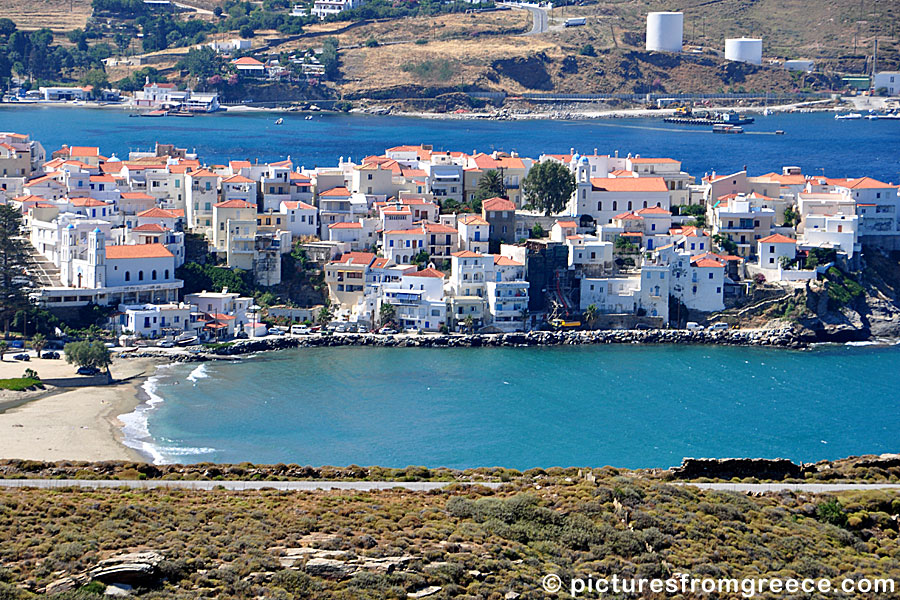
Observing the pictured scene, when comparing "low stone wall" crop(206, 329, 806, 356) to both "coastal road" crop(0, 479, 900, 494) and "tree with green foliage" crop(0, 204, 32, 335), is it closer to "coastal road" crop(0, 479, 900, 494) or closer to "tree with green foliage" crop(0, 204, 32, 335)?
"tree with green foliage" crop(0, 204, 32, 335)

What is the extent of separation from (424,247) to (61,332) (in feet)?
37.5

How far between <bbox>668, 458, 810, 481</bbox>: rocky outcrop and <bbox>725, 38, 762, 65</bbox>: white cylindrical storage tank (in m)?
120

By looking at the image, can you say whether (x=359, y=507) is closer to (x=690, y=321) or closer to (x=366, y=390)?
(x=366, y=390)

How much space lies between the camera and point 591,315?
4544cm

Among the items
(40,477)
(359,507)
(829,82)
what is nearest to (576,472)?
(359,507)

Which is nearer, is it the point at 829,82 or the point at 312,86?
the point at 312,86

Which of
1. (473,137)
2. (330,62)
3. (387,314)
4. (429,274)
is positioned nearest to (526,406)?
(387,314)

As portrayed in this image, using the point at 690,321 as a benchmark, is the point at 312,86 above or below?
above

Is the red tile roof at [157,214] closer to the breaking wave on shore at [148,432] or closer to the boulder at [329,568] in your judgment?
the breaking wave on shore at [148,432]

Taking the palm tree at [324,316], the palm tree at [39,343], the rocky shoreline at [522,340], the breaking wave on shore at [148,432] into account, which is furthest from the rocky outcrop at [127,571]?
the palm tree at [324,316]

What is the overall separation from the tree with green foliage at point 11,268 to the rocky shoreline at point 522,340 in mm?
4059

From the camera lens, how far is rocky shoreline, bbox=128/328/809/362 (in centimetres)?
4247

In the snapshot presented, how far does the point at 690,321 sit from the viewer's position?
46.2 meters

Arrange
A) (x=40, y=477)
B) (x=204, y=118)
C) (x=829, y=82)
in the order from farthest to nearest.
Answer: (x=829, y=82) → (x=204, y=118) → (x=40, y=477)
